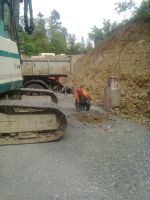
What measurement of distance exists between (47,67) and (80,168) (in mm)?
12011

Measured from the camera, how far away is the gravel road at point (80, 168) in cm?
493

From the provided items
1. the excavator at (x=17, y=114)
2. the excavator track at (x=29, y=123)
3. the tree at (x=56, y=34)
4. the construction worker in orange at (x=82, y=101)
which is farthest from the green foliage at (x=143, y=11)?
the tree at (x=56, y=34)

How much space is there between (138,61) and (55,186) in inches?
583

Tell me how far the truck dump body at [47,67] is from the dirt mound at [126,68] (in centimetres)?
176

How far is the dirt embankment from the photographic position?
12974mm

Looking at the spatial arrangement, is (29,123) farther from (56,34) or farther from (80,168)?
(56,34)

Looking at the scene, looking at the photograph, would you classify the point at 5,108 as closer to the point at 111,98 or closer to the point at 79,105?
the point at 79,105

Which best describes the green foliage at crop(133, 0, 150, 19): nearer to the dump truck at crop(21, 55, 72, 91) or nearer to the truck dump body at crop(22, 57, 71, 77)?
the dump truck at crop(21, 55, 72, 91)

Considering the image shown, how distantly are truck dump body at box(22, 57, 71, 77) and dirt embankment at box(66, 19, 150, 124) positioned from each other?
173 cm

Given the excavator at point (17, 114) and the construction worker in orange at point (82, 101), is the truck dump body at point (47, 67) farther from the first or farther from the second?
the excavator at point (17, 114)

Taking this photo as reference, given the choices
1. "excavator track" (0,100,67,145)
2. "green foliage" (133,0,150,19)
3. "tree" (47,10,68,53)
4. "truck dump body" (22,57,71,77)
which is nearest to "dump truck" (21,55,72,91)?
"truck dump body" (22,57,71,77)

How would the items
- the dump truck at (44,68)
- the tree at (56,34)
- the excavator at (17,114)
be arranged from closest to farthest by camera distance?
the excavator at (17,114) < the dump truck at (44,68) < the tree at (56,34)

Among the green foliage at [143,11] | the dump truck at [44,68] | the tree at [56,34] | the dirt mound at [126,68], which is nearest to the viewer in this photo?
the dirt mound at [126,68]

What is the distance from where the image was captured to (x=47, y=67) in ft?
57.9
